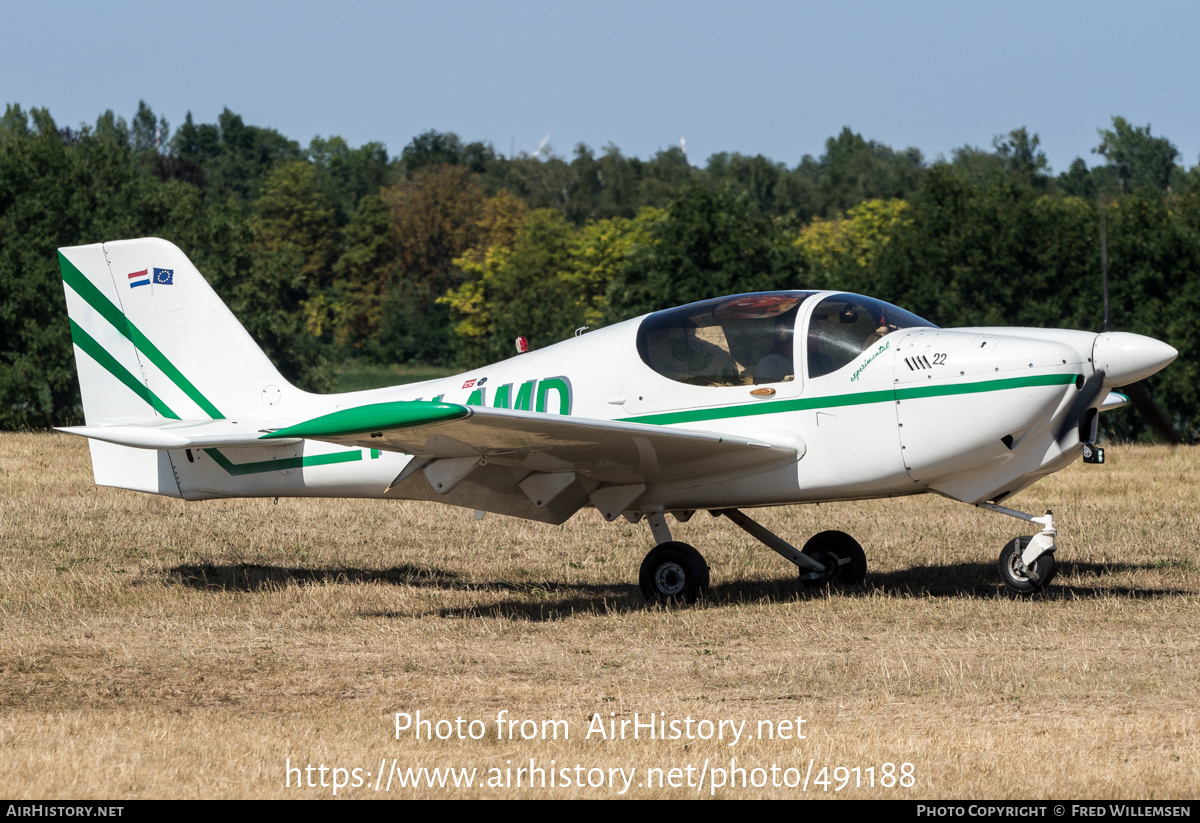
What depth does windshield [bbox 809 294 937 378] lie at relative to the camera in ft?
31.6

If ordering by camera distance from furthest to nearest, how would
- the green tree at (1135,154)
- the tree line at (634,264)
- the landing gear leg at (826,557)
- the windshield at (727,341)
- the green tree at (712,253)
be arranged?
the green tree at (1135,154) → the green tree at (712,253) → the tree line at (634,264) → the landing gear leg at (826,557) → the windshield at (727,341)

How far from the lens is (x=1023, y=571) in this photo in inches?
385

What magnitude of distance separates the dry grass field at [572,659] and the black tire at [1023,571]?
0.51ft

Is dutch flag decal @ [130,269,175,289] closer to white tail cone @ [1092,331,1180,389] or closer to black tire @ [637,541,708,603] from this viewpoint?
black tire @ [637,541,708,603]

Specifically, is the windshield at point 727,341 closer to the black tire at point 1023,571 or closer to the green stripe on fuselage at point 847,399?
the green stripe on fuselage at point 847,399

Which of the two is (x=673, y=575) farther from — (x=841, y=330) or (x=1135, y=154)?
(x=1135, y=154)

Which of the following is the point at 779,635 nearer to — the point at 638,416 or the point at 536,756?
the point at 638,416

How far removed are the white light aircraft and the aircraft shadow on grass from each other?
41cm

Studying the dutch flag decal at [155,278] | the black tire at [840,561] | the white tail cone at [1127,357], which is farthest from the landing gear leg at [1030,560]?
the dutch flag decal at [155,278]

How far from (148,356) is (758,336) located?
5510mm

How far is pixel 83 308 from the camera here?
11.4 metres

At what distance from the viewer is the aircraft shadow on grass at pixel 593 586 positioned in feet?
33.1

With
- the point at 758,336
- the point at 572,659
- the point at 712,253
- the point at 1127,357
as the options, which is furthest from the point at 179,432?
the point at 712,253

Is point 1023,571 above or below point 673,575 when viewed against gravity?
below
